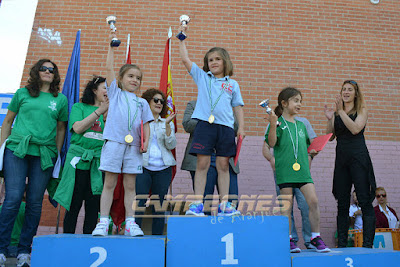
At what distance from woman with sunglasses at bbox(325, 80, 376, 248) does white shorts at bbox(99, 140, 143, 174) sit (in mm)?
2087

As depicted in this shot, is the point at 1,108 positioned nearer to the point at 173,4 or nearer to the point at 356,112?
the point at 173,4

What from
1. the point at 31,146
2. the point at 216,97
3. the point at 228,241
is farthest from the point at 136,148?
the point at 228,241

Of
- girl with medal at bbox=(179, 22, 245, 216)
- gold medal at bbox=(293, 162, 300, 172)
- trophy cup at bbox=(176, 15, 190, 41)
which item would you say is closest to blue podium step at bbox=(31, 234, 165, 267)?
girl with medal at bbox=(179, 22, 245, 216)

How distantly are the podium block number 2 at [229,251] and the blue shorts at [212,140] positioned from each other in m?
0.75

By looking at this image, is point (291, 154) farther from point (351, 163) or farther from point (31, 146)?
point (31, 146)

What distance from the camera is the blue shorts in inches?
122

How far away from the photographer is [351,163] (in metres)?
3.68

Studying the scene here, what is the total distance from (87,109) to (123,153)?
905 mm

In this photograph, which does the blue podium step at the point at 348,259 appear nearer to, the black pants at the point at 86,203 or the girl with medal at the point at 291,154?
the girl with medal at the point at 291,154

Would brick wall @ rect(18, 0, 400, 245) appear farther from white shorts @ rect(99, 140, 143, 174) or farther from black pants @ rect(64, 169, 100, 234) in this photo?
white shorts @ rect(99, 140, 143, 174)

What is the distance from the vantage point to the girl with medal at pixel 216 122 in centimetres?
310

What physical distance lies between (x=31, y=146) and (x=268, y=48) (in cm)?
409

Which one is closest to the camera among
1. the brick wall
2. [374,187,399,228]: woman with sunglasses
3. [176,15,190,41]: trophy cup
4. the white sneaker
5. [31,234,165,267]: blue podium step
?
[31,234,165,267]: blue podium step

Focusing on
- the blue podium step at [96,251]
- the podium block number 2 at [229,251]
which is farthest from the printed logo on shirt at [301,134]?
the blue podium step at [96,251]
